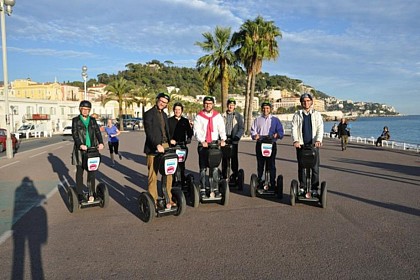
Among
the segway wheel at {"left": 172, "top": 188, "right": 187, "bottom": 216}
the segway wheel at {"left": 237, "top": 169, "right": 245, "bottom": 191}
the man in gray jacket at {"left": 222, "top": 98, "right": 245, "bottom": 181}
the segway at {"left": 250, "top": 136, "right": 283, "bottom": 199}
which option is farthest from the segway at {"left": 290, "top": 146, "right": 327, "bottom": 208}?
the segway wheel at {"left": 172, "top": 188, "right": 187, "bottom": 216}

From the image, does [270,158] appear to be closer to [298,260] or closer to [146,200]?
[146,200]

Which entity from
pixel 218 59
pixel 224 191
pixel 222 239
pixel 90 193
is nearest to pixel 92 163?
pixel 90 193

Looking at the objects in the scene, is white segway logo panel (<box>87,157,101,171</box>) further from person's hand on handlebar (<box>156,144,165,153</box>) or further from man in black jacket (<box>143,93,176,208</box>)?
person's hand on handlebar (<box>156,144,165,153</box>)

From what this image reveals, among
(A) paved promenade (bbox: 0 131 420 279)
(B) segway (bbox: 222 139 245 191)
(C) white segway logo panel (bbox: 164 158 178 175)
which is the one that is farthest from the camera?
(B) segway (bbox: 222 139 245 191)

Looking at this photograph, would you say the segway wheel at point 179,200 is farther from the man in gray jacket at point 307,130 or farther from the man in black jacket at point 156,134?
the man in gray jacket at point 307,130

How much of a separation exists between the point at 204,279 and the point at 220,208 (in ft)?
9.32

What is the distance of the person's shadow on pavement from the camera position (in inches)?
157

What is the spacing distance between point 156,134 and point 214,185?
160cm

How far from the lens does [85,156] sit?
6.25 meters

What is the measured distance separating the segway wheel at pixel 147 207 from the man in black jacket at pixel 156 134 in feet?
0.89

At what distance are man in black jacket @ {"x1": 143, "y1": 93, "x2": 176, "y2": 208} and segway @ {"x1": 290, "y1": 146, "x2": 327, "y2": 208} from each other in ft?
7.39

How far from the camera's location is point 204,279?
366 cm

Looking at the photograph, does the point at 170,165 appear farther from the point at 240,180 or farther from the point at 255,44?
the point at 255,44

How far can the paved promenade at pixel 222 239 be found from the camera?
3871mm
